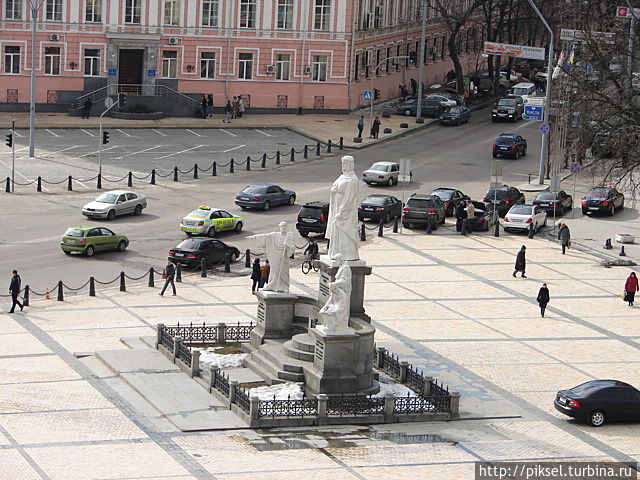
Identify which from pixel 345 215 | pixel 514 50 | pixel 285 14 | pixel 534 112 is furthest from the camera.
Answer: pixel 514 50

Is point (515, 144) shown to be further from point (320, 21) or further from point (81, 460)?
point (81, 460)

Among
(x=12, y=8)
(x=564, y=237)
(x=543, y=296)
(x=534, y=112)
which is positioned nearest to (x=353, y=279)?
(x=543, y=296)

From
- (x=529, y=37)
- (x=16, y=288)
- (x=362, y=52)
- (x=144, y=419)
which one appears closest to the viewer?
(x=144, y=419)

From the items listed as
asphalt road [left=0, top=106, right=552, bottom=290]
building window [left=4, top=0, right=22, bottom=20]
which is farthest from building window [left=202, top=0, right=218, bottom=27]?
asphalt road [left=0, top=106, right=552, bottom=290]

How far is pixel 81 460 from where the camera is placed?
102 ft

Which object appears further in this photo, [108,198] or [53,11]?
[53,11]

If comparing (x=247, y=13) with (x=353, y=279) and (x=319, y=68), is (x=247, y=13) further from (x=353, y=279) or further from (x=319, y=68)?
(x=353, y=279)

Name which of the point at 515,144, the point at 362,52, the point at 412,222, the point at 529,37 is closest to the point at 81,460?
the point at 412,222

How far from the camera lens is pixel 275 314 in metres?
39.0

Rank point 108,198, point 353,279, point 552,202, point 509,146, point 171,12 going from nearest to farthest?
point 353,279 < point 108,198 < point 552,202 < point 509,146 < point 171,12

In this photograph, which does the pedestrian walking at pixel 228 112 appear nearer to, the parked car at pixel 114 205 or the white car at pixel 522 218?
the parked car at pixel 114 205

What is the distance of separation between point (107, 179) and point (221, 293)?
21.0m

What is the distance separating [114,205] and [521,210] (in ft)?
58.3

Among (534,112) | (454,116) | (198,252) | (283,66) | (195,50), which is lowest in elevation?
(198,252)
